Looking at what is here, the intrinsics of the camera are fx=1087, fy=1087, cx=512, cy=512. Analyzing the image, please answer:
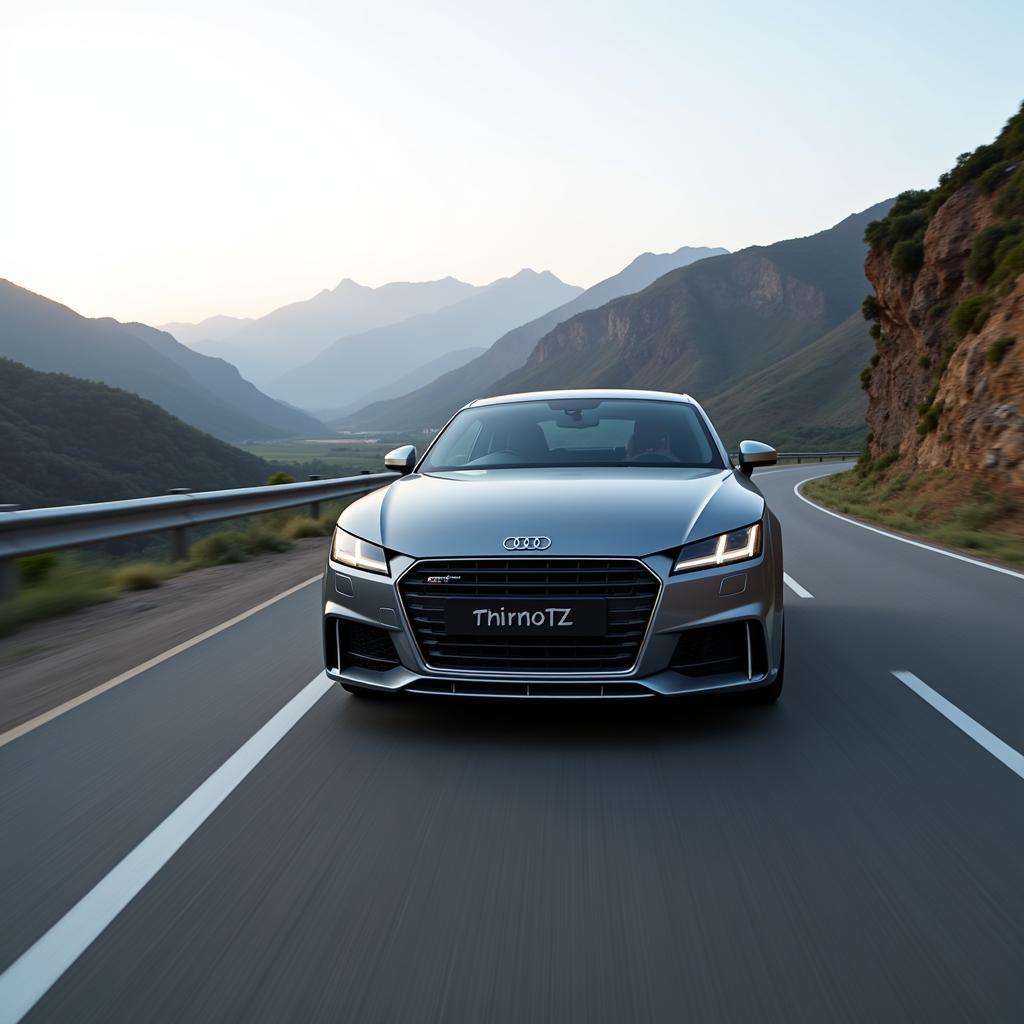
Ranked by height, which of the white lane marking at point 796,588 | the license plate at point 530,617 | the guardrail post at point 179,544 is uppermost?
the license plate at point 530,617

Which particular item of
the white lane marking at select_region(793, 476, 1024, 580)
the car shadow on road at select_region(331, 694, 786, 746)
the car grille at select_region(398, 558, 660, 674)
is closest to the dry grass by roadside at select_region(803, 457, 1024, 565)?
the white lane marking at select_region(793, 476, 1024, 580)

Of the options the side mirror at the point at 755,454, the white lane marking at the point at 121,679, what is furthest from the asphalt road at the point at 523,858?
the side mirror at the point at 755,454

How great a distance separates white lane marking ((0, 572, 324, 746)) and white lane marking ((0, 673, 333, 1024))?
1166 mm

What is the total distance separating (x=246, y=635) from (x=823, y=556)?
7.29 meters

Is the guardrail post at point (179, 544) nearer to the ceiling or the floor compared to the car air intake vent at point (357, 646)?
nearer to the floor

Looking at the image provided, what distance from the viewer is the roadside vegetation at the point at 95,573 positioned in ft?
27.7

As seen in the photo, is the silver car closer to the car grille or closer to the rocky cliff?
the car grille

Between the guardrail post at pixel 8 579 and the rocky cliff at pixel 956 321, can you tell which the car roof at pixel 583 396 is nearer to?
the guardrail post at pixel 8 579

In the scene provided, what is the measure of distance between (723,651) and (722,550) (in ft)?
1.44

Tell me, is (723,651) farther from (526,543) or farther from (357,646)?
(357,646)

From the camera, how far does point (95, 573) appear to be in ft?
33.0

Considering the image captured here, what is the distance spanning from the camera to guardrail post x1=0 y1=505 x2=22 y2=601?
812cm

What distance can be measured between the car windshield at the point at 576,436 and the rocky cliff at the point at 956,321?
13.2 meters

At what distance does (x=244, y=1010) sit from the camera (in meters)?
2.44
